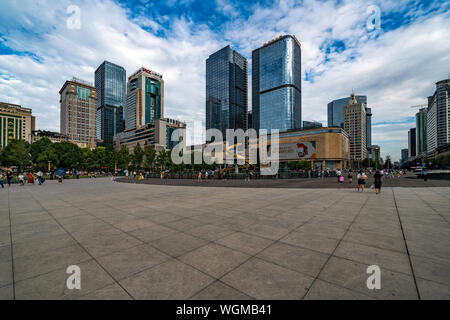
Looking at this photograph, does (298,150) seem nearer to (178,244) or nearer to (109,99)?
(178,244)

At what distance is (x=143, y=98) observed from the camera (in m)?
152

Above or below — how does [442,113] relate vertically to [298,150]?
above

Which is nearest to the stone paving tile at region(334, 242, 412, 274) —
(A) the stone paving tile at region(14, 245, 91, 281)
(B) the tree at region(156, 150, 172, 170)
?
(A) the stone paving tile at region(14, 245, 91, 281)

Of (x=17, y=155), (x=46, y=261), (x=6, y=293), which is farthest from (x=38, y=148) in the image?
(x=6, y=293)

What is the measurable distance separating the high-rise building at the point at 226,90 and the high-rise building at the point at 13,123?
130138 millimetres

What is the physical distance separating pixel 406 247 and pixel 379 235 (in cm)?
78

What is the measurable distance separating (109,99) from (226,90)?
117270 mm

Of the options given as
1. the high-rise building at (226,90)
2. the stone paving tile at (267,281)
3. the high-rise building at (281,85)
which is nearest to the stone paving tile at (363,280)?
the stone paving tile at (267,281)

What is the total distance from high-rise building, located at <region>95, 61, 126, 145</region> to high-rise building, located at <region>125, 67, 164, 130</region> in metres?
36.6

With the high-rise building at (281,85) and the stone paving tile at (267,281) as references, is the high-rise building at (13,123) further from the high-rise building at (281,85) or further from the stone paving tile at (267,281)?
the stone paving tile at (267,281)

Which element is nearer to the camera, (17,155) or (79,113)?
(17,155)

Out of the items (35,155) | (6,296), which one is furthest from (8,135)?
(6,296)
